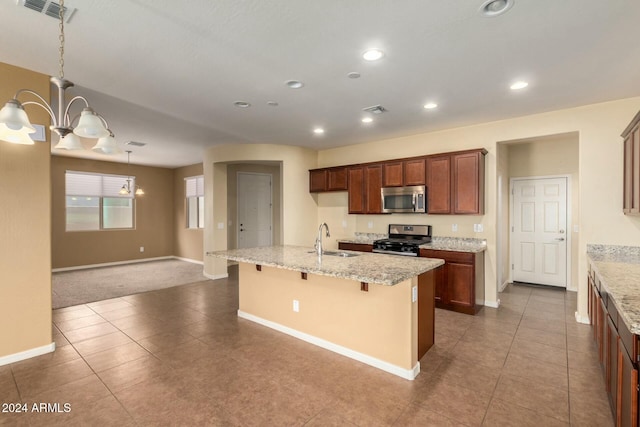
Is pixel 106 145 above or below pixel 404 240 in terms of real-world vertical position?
above

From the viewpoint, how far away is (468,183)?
4.40 meters

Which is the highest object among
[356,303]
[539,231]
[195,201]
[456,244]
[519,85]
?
[519,85]

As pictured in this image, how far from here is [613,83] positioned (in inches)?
122

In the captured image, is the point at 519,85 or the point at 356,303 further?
the point at 519,85

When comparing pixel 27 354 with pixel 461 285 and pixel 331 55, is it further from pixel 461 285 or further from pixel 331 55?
pixel 461 285

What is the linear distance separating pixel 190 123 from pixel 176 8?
110 inches

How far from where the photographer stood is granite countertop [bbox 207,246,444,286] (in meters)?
2.35

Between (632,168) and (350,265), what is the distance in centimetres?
293

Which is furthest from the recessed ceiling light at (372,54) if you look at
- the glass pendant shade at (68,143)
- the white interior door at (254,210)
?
the white interior door at (254,210)

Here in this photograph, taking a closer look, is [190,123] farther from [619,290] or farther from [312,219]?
[619,290]

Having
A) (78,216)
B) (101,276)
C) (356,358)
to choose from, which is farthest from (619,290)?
(78,216)

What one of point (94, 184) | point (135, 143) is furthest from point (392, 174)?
point (94, 184)

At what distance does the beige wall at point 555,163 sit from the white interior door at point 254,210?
5.45m

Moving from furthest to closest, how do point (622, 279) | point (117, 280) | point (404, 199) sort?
point (117, 280) < point (404, 199) < point (622, 279)
